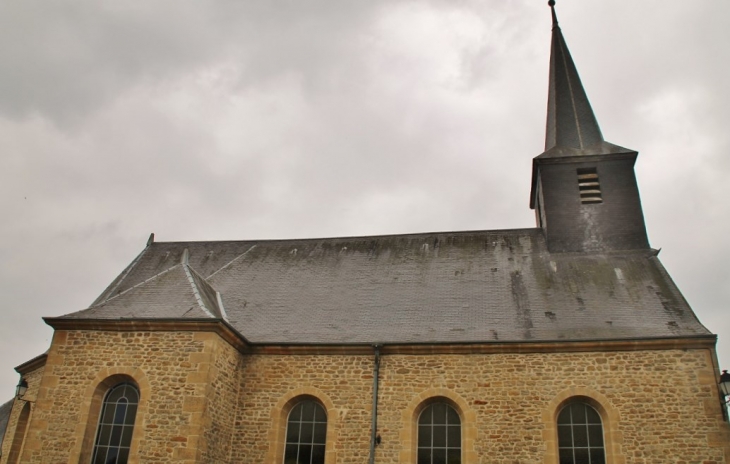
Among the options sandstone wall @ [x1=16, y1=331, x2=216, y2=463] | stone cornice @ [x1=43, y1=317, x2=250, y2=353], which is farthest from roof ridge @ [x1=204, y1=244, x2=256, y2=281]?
sandstone wall @ [x1=16, y1=331, x2=216, y2=463]

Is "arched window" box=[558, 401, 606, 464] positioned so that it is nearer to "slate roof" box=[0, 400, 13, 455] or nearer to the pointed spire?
the pointed spire

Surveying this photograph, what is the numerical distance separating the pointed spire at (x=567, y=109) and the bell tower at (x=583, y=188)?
0.09 feet

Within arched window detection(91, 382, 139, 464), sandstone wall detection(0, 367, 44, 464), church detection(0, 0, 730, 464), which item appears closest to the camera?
church detection(0, 0, 730, 464)

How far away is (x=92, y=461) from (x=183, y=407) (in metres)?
2.13

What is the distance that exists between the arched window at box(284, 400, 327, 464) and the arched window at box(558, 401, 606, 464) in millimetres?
4694

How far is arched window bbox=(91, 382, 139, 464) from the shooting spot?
11289 millimetres

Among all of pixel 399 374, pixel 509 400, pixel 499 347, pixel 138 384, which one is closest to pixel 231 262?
pixel 138 384

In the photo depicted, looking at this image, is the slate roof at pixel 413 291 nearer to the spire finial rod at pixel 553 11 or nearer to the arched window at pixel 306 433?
the arched window at pixel 306 433

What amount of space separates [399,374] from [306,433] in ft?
7.48

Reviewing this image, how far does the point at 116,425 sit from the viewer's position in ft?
37.9

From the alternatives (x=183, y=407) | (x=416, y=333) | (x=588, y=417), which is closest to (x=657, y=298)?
(x=588, y=417)

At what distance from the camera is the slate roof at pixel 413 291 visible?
40.5ft

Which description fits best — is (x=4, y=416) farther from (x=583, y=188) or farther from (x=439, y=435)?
(x=583, y=188)

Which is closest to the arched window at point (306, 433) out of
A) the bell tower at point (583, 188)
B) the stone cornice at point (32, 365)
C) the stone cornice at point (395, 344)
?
the stone cornice at point (395, 344)
